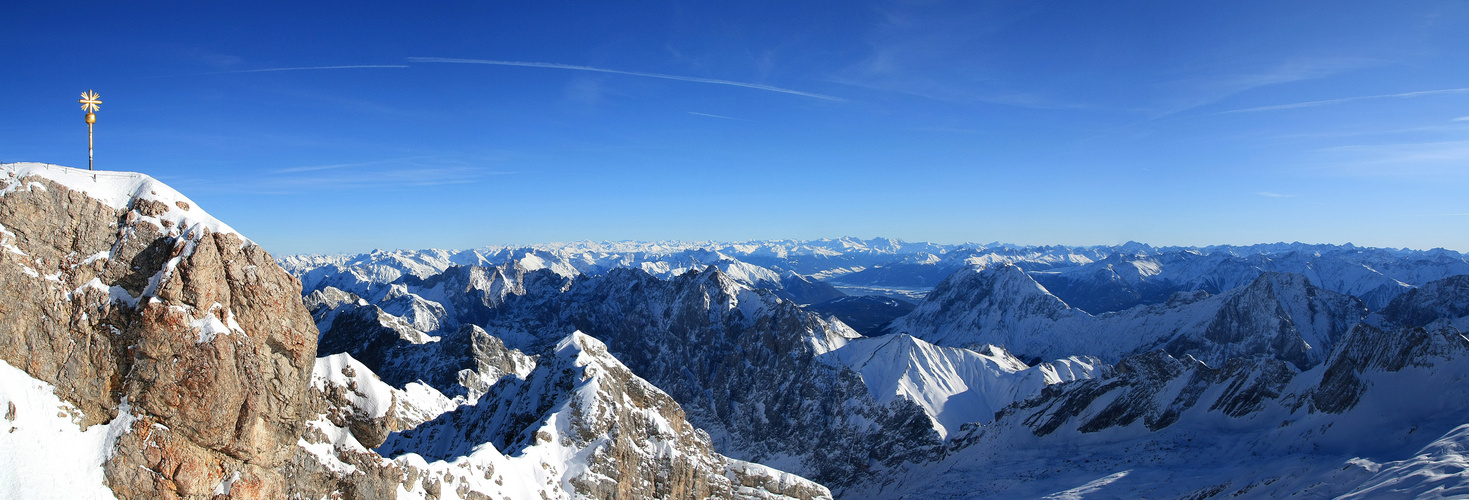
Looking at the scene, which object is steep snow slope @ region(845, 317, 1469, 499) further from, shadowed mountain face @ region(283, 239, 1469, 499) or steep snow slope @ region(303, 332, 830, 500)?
steep snow slope @ region(303, 332, 830, 500)

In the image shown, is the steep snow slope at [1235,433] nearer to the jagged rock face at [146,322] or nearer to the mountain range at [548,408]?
the mountain range at [548,408]

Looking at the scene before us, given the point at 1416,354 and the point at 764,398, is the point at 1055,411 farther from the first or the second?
the point at 764,398

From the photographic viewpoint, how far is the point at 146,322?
1060 inches

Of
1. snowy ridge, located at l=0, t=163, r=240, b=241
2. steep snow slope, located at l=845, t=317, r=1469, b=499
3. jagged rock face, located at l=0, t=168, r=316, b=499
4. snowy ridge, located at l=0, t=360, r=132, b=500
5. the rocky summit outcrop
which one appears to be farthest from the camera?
steep snow slope, located at l=845, t=317, r=1469, b=499

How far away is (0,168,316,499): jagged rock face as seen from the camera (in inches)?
1029

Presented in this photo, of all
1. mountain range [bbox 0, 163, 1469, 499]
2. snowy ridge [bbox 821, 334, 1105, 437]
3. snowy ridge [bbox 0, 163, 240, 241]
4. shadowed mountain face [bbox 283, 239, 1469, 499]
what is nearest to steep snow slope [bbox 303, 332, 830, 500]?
mountain range [bbox 0, 163, 1469, 499]

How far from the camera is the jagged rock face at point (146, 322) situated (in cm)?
2612

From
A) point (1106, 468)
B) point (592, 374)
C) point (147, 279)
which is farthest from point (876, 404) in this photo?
point (147, 279)

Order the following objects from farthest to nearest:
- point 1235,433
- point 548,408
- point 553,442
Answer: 1. point 1235,433
2. point 548,408
3. point 553,442

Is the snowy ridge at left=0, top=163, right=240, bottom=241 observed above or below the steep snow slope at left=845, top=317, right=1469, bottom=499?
above

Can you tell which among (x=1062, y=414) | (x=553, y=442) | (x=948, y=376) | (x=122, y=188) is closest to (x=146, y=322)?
(x=122, y=188)

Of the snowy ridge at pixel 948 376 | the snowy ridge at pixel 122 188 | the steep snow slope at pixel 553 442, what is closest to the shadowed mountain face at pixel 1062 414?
the snowy ridge at pixel 948 376

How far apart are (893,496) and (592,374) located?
281ft

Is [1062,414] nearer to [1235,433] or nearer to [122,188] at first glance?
[1235,433]
